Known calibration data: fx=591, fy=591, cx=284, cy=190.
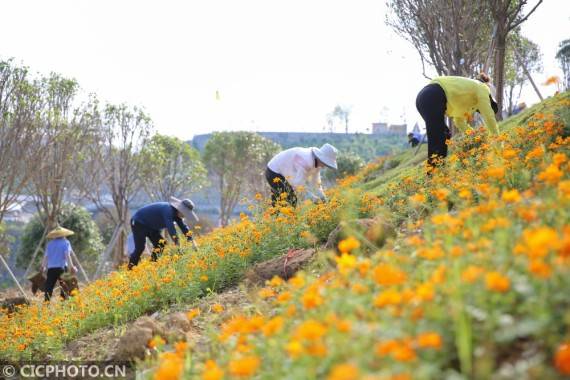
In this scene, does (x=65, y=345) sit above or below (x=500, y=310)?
below

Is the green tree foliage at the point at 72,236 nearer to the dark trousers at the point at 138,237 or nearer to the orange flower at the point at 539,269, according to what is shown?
the dark trousers at the point at 138,237

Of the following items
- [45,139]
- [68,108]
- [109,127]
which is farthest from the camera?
[109,127]

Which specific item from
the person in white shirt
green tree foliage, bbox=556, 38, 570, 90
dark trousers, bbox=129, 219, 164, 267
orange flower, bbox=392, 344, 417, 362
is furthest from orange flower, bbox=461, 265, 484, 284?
green tree foliage, bbox=556, 38, 570, 90

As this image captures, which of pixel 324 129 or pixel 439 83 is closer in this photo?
pixel 439 83

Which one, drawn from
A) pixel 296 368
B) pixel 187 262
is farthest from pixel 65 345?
pixel 296 368

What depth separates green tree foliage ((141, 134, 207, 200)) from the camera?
89.7 feet

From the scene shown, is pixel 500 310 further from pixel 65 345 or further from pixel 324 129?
pixel 324 129

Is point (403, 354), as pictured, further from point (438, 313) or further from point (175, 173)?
point (175, 173)

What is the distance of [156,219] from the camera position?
954 centimetres

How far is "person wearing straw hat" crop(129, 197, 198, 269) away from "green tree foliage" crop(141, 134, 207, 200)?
1654 cm

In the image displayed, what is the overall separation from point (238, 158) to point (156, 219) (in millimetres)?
24575

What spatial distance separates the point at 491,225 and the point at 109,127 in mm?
19379

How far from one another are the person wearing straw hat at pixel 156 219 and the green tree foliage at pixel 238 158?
22.9m

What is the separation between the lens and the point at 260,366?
2.48 m
